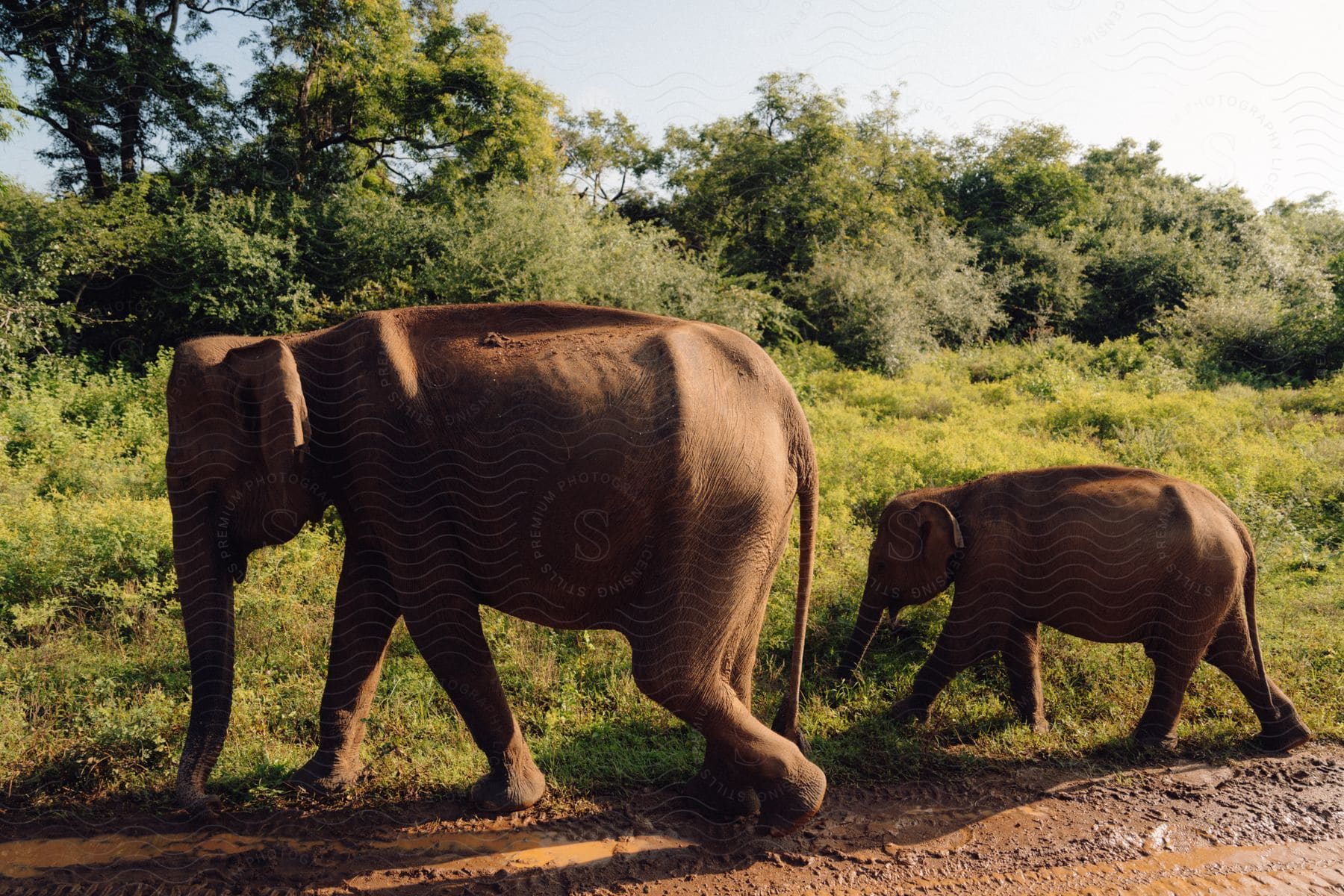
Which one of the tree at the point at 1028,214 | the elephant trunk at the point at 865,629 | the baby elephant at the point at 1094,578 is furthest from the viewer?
the tree at the point at 1028,214

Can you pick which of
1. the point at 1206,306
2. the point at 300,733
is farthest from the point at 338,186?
the point at 1206,306

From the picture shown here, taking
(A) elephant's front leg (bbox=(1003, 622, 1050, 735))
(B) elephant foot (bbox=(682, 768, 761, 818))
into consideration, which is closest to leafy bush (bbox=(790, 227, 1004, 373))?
(A) elephant's front leg (bbox=(1003, 622, 1050, 735))

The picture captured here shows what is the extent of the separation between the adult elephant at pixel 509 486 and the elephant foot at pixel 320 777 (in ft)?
1.31

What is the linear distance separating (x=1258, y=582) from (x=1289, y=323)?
1250 cm

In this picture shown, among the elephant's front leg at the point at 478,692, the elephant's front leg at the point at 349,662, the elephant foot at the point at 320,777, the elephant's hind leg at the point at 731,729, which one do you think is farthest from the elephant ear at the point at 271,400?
the elephant's hind leg at the point at 731,729

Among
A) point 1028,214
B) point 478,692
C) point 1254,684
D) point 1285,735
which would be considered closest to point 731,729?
point 478,692

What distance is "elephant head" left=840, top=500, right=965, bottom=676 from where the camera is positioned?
4793 millimetres

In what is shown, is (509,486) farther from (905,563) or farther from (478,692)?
(905,563)

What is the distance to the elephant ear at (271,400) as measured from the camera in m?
3.25

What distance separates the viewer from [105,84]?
1352 cm

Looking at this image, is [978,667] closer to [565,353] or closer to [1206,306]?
[565,353]

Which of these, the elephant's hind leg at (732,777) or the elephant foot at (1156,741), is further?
the elephant foot at (1156,741)

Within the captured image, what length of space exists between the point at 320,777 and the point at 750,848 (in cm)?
212

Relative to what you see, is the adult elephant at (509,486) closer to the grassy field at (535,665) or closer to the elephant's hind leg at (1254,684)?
the grassy field at (535,665)
